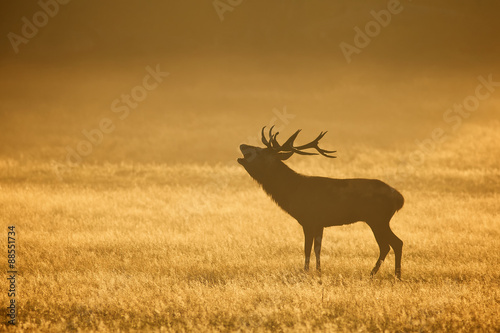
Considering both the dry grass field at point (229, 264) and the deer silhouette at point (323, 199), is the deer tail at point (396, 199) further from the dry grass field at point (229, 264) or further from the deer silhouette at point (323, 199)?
the dry grass field at point (229, 264)

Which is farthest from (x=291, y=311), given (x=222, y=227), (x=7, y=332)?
(x=222, y=227)

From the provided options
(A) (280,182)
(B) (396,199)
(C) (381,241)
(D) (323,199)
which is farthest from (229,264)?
(B) (396,199)

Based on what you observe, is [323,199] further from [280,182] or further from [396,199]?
[396,199]

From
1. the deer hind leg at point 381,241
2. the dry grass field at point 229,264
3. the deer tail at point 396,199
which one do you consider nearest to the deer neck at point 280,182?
the dry grass field at point 229,264

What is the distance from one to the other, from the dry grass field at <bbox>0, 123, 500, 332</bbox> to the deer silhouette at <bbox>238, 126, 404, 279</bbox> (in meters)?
0.66

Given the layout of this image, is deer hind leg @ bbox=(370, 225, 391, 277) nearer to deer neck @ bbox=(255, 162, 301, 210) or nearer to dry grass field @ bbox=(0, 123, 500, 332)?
dry grass field @ bbox=(0, 123, 500, 332)

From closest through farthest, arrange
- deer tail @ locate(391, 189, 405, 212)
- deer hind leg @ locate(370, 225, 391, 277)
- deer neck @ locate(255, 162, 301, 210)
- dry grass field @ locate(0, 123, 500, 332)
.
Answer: dry grass field @ locate(0, 123, 500, 332), deer tail @ locate(391, 189, 405, 212), deer hind leg @ locate(370, 225, 391, 277), deer neck @ locate(255, 162, 301, 210)

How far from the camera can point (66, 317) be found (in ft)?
25.1

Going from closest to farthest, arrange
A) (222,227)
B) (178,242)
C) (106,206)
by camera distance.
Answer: (178,242) < (222,227) < (106,206)

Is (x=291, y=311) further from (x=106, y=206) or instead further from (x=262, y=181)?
(x=106, y=206)

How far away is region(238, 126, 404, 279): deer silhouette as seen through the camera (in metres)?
9.70

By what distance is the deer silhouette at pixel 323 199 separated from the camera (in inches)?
382

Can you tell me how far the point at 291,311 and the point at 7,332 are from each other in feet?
12.0

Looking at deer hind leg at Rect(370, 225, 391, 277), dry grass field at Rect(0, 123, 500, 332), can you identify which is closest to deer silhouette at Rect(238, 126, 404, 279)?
deer hind leg at Rect(370, 225, 391, 277)
